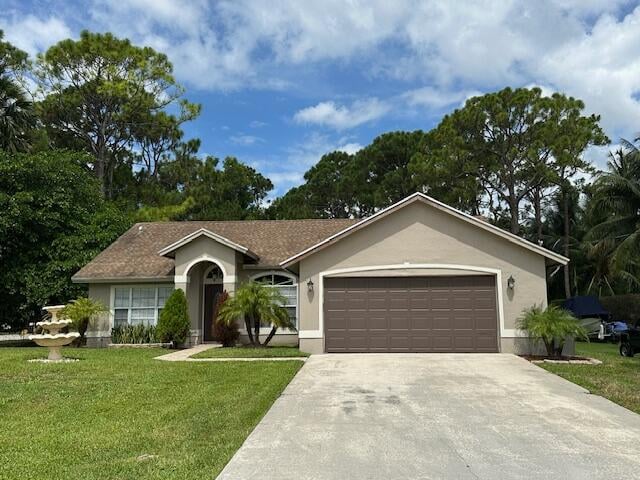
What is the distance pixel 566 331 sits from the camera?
1438 cm

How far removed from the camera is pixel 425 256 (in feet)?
54.4

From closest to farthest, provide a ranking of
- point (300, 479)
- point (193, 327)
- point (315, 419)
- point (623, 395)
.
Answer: point (300, 479) < point (315, 419) < point (623, 395) < point (193, 327)

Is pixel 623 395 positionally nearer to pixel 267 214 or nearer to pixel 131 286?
pixel 131 286

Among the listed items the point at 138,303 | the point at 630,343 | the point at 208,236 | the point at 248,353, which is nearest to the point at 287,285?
the point at 208,236

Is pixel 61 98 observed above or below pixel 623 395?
above

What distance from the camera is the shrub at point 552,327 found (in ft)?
47.1

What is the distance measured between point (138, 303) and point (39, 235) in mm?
5975

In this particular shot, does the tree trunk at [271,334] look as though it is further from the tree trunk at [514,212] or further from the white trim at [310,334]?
the tree trunk at [514,212]

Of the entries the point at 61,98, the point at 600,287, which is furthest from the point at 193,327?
the point at 600,287

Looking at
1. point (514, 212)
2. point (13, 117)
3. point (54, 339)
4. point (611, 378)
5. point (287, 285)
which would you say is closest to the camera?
point (611, 378)

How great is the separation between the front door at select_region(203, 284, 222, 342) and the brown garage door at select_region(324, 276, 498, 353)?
5.20m

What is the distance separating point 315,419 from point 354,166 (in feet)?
111

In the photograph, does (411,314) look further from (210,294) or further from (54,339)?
(54,339)

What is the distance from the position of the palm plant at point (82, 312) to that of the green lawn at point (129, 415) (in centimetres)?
501
